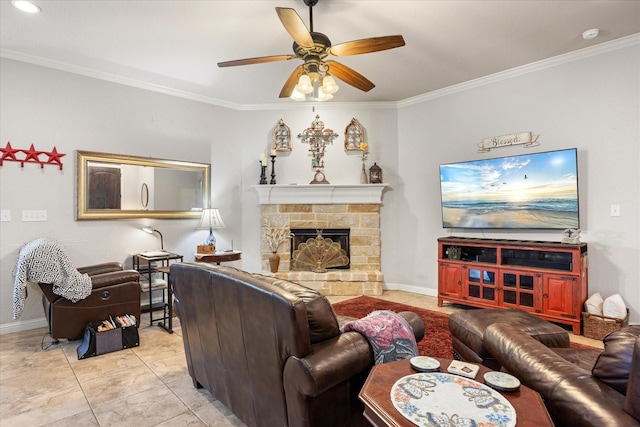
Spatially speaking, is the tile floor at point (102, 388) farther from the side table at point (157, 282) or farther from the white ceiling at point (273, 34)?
the white ceiling at point (273, 34)

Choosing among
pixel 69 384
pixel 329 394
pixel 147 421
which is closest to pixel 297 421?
pixel 329 394

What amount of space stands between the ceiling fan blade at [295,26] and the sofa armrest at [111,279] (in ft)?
8.70

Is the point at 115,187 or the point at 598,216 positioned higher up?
the point at 115,187

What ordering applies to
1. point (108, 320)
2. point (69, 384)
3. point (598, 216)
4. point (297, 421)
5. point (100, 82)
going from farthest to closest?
1. point (100, 82)
2. point (598, 216)
3. point (108, 320)
4. point (69, 384)
5. point (297, 421)

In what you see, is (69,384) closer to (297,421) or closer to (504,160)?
(297,421)

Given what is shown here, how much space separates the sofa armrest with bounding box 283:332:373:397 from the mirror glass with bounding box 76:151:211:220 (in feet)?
11.7

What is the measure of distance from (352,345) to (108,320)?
268 cm

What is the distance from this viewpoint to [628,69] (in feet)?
10.9

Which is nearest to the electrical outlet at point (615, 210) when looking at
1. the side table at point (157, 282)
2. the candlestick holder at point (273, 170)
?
the candlestick holder at point (273, 170)

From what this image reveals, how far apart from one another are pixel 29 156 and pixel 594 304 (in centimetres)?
588

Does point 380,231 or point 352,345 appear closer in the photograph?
point 352,345

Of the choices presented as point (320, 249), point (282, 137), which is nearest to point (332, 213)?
point (320, 249)

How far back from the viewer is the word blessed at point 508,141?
393 cm

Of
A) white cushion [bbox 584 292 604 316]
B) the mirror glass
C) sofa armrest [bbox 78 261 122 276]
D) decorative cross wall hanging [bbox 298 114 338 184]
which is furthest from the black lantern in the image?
sofa armrest [bbox 78 261 122 276]
